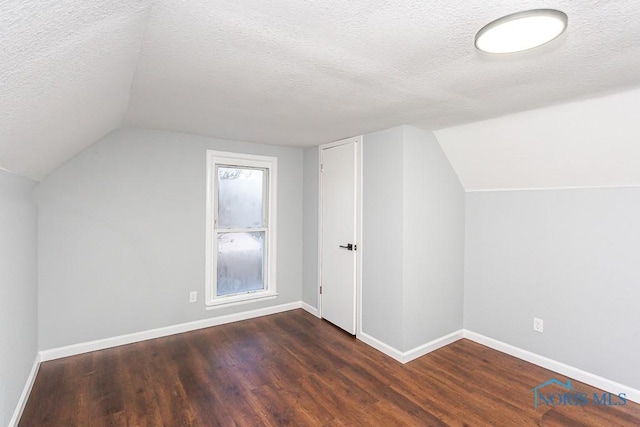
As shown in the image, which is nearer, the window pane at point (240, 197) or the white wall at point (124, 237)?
the white wall at point (124, 237)

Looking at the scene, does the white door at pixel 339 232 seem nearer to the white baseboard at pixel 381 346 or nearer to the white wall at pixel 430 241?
the white baseboard at pixel 381 346

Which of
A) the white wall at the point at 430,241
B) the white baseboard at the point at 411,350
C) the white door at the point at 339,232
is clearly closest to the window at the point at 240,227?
the white door at the point at 339,232

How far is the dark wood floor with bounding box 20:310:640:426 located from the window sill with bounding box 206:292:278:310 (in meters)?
0.44

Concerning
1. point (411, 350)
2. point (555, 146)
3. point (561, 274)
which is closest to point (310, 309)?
point (411, 350)

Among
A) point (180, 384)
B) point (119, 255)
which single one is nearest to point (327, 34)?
point (180, 384)

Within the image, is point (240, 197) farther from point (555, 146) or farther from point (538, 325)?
point (538, 325)

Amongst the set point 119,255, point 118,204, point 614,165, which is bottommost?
point 119,255

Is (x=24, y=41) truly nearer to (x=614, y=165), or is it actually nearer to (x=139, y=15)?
(x=139, y=15)

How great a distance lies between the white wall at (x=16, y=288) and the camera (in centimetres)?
182

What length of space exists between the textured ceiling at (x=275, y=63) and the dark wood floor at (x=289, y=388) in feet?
5.62

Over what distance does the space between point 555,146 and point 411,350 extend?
2174 millimetres

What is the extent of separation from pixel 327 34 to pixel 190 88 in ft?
3.67

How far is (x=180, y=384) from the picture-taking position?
2.54 meters

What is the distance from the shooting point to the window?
3723mm
